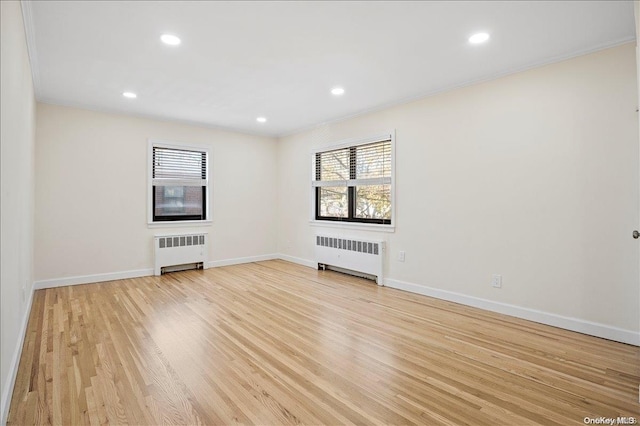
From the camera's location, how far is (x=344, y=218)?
548 cm

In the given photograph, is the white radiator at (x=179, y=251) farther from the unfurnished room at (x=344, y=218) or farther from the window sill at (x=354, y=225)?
the window sill at (x=354, y=225)

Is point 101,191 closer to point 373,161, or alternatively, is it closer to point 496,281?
point 373,161

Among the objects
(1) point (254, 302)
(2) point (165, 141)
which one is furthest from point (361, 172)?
(2) point (165, 141)

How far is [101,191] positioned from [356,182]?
12.7 ft

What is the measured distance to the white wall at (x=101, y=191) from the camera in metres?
4.45

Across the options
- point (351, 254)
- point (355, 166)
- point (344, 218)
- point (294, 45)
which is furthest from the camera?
point (344, 218)

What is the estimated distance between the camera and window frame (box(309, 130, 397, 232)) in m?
4.56

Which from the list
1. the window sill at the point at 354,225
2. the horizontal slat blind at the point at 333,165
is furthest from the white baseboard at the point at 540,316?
the horizontal slat blind at the point at 333,165

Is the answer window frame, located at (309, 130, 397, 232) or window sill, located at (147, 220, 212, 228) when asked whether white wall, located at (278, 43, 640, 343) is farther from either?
window sill, located at (147, 220, 212, 228)

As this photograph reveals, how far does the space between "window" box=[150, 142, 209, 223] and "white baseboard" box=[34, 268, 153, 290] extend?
0.86 meters

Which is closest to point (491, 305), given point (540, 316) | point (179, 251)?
point (540, 316)

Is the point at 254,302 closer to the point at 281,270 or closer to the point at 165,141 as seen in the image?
the point at 281,270

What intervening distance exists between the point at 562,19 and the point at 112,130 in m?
5.61

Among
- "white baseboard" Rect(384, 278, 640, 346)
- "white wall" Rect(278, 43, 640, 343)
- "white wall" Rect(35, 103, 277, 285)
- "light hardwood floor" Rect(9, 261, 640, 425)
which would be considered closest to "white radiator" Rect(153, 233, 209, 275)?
"white wall" Rect(35, 103, 277, 285)
